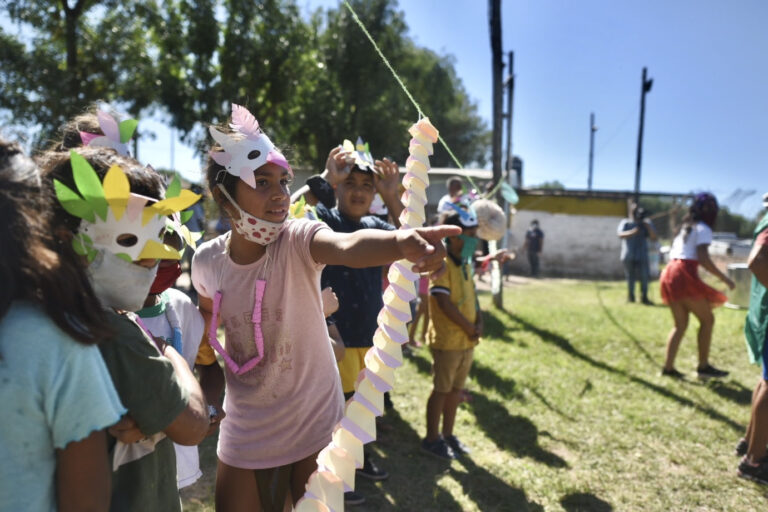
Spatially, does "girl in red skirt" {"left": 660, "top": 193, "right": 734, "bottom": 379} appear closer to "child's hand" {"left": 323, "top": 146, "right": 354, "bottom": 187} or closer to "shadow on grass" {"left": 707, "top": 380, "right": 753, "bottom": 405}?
"shadow on grass" {"left": 707, "top": 380, "right": 753, "bottom": 405}

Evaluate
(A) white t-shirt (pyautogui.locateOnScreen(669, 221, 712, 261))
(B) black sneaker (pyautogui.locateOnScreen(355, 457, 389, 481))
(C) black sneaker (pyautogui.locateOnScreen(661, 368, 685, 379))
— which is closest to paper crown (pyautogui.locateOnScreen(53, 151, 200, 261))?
(B) black sneaker (pyautogui.locateOnScreen(355, 457, 389, 481))

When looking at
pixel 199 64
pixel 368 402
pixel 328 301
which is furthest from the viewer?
pixel 199 64

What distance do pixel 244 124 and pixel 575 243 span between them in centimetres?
1988

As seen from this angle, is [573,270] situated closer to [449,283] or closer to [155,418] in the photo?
[449,283]

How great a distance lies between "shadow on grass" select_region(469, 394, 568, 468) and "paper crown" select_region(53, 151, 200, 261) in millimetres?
3647

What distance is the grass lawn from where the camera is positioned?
11.7 feet

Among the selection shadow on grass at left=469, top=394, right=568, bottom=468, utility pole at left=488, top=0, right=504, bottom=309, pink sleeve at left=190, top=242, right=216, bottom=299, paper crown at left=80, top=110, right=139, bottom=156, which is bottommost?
shadow on grass at left=469, top=394, right=568, bottom=468

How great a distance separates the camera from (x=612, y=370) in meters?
6.32

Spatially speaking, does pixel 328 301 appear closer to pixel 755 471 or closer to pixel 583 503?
pixel 583 503

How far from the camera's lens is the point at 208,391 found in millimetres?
2041

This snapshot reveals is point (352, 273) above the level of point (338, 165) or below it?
below

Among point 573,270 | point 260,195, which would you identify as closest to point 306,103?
point 573,270

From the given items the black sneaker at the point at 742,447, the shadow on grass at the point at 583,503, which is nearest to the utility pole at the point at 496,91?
the black sneaker at the point at 742,447

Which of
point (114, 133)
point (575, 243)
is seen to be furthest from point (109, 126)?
point (575, 243)
